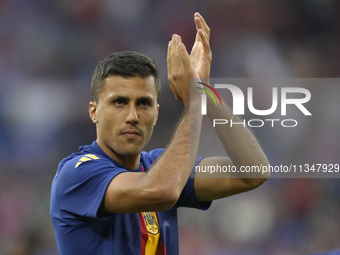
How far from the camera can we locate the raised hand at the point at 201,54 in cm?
236

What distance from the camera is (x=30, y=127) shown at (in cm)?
519

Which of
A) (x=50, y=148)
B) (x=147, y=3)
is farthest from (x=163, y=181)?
(x=147, y=3)

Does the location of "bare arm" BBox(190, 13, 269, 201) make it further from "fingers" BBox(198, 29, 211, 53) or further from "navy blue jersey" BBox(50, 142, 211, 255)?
"navy blue jersey" BBox(50, 142, 211, 255)

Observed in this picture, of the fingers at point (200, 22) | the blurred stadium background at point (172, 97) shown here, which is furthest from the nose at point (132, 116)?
the blurred stadium background at point (172, 97)

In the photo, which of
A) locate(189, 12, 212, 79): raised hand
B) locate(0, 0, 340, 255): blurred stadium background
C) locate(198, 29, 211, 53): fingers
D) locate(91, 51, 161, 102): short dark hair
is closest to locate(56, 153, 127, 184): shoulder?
locate(91, 51, 161, 102): short dark hair

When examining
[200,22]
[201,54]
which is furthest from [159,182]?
[200,22]

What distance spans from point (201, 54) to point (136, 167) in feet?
2.72

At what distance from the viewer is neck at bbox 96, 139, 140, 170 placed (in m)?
2.29

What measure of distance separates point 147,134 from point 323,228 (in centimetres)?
360

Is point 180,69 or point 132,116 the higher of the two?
point 180,69

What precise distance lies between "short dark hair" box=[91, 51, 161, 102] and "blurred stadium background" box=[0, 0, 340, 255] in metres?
2.84

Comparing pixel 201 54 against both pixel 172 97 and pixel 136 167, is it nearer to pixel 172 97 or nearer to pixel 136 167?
pixel 136 167

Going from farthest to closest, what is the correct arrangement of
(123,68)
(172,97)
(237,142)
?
(172,97) < (237,142) < (123,68)

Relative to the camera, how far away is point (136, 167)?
2400mm
